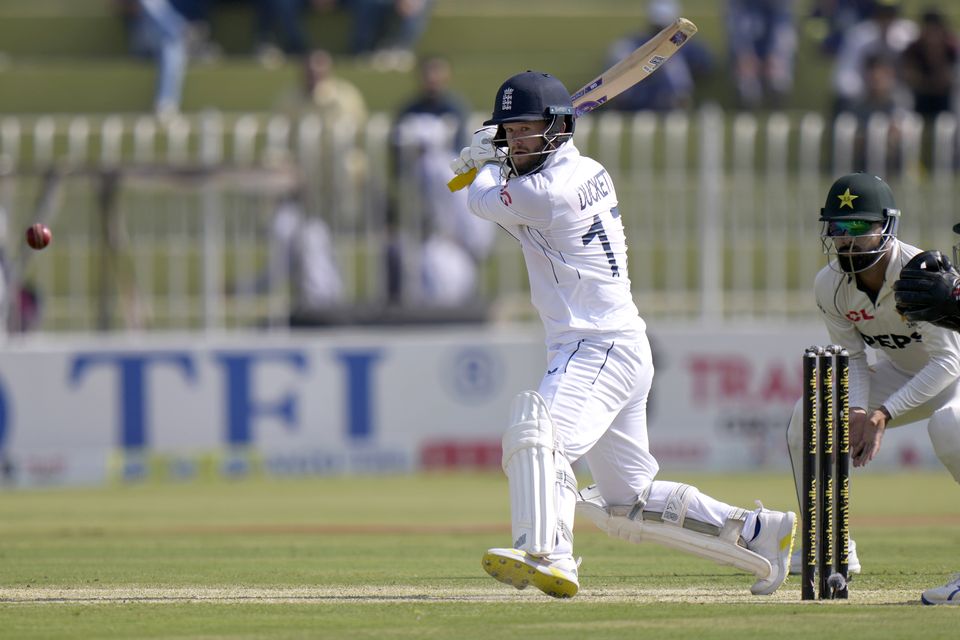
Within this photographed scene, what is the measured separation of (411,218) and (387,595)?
7.72 meters

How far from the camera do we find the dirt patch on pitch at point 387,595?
6.28m

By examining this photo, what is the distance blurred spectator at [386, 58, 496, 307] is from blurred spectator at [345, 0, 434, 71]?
424 centimetres

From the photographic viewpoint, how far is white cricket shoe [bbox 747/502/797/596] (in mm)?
6438

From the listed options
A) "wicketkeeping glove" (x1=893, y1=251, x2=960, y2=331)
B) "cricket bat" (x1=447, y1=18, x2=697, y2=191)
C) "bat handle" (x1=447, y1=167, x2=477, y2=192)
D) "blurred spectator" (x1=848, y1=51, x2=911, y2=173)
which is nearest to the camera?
"wicketkeeping glove" (x1=893, y1=251, x2=960, y2=331)

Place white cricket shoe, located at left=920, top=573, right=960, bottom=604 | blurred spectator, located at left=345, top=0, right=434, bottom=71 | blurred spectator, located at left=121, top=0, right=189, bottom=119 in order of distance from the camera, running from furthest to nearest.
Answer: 1. blurred spectator, located at left=345, top=0, right=434, bottom=71
2. blurred spectator, located at left=121, top=0, right=189, bottom=119
3. white cricket shoe, located at left=920, top=573, right=960, bottom=604

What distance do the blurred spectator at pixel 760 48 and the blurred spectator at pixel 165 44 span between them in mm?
5991

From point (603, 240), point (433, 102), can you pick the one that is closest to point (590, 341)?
point (603, 240)

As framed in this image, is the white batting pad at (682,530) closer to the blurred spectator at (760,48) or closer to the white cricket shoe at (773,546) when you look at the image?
the white cricket shoe at (773,546)

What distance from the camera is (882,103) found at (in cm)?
1500

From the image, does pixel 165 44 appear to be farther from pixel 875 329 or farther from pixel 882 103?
pixel 875 329

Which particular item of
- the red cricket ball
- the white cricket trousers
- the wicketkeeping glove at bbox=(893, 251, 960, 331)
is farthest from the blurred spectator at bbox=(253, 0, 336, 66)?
the wicketkeeping glove at bbox=(893, 251, 960, 331)

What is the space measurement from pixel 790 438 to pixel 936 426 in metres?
0.73

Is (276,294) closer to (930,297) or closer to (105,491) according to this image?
(105,491)

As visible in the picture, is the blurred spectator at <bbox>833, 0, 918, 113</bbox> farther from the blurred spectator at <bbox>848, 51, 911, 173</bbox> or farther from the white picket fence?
the white picket fence
